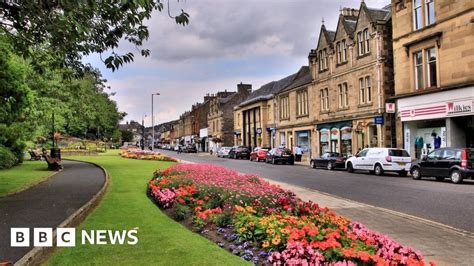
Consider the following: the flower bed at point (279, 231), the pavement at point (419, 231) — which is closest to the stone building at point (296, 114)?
the pavement at point (419, 231)

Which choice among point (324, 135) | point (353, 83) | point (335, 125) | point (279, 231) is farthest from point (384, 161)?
point (279, 231)

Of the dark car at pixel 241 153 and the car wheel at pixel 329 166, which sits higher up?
the dark car at pixel 241 153

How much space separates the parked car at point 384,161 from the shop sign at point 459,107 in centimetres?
401

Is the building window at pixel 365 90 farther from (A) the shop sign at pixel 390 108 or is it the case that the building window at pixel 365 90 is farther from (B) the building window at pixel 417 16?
(B) the building window at pixel 417 16

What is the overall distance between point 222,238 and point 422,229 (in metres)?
5.09

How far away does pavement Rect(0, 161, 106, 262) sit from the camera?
781cm

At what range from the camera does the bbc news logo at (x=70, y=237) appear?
7.28 metres

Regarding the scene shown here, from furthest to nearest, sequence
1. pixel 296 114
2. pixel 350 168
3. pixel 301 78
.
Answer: pixel 301 78, pixel 296 114, pixel 350 168

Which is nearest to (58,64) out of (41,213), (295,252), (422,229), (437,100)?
(41,213)

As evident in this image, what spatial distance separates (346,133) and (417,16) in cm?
1231

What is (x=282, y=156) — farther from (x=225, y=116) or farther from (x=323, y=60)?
(x=225, y=116)

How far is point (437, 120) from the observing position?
30125 millimetres

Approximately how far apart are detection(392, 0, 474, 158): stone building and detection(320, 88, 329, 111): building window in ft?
36.7

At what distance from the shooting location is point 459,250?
8156 millimetres
